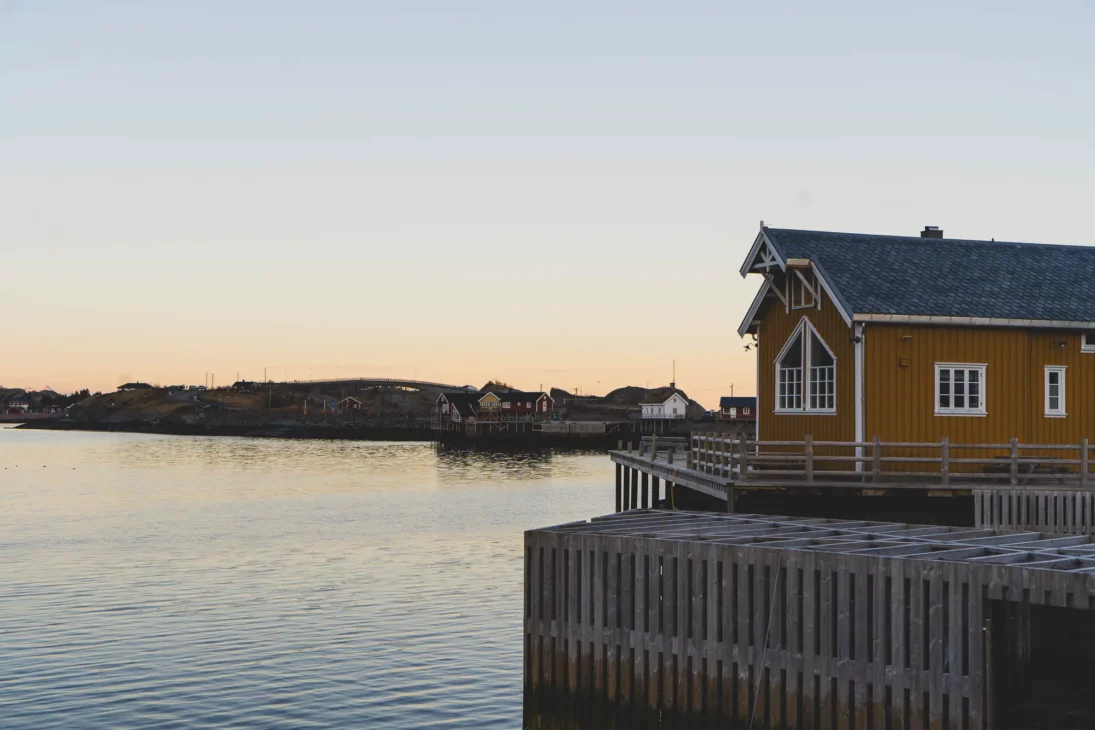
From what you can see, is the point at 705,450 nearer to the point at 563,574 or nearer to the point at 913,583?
the point at 563,574

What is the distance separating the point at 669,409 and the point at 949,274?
15198cm

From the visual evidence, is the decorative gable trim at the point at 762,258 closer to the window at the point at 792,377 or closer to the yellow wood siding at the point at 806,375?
the yellow wood siding at the point at 806,375

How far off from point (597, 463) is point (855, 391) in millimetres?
85703

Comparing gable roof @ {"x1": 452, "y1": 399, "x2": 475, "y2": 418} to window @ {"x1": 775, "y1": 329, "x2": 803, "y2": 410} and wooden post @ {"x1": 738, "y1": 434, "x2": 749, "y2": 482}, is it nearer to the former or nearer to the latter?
window @ {"x1": 775, "y1": 329, "x2": 803, "y2": 410}

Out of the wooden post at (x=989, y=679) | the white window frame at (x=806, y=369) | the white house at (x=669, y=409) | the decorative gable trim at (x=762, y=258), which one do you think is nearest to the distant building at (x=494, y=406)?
the white house at (x=669, y=409)

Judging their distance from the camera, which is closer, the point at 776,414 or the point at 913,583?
the point at 913,583

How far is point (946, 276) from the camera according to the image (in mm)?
30734

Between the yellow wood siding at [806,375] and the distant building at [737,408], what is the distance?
132115mm

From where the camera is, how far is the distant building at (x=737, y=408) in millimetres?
167625

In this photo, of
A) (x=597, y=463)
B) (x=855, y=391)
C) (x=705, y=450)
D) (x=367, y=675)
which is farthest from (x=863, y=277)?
(x=597, y=463)

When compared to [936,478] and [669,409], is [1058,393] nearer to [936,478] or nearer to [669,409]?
[936,478]

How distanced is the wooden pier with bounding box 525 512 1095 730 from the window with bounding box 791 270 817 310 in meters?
13.0

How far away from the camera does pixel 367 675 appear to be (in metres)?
22.6

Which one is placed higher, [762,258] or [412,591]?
[762,258]
